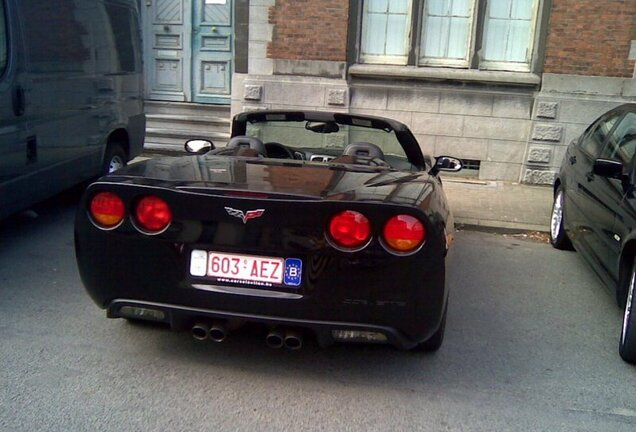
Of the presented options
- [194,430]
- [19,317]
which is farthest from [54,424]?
[19,317]

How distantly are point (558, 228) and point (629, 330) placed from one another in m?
2.75

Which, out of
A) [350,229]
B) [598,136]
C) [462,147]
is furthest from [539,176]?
[350,229]

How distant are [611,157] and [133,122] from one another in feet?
17.0

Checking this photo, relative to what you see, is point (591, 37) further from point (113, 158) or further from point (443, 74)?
point (113, 158)

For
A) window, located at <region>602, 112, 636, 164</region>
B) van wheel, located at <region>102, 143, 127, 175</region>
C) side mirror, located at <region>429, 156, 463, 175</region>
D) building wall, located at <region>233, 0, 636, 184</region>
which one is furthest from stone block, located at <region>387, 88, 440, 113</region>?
side mirror, located at <region>429, 156, 463, 175</region>

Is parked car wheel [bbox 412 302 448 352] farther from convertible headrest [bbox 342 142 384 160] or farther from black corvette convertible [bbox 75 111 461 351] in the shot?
convertible headrest [bbox 342 142 384 160]

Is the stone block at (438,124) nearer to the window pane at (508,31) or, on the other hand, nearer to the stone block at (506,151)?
the stone block at (506,151)

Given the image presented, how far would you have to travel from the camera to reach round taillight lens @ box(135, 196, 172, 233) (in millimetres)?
3174

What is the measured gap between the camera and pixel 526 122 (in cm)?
926

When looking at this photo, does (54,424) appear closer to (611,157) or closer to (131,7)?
(611,157)

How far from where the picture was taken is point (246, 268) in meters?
3.12

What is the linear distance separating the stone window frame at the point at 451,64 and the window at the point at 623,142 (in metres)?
4.05

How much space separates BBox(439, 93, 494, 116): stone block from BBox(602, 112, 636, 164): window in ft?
13.2

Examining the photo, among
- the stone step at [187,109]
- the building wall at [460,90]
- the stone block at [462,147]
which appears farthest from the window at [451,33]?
the stone step at [187,109]
